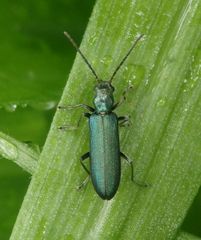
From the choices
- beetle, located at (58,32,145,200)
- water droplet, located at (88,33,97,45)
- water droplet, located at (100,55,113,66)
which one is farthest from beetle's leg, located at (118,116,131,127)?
water droplet, located at (88,33,97,45)

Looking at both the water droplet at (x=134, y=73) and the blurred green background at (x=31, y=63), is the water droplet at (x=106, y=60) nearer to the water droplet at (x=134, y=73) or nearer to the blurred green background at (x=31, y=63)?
the water droplet at (x=134, y=73)

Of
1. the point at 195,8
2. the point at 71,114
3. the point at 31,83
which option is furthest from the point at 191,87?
the point at 31,83

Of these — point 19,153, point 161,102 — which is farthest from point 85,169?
point 161,102

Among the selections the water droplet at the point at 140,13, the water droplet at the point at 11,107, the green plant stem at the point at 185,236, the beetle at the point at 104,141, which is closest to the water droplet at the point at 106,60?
the beetle at the point at 104,141

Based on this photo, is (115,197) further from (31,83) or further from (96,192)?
(31,83)

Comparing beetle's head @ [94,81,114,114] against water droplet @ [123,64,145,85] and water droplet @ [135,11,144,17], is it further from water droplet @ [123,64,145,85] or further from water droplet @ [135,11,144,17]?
water droplet @ [135,11,144,17]

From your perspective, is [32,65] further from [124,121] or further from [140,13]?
[140,13]
